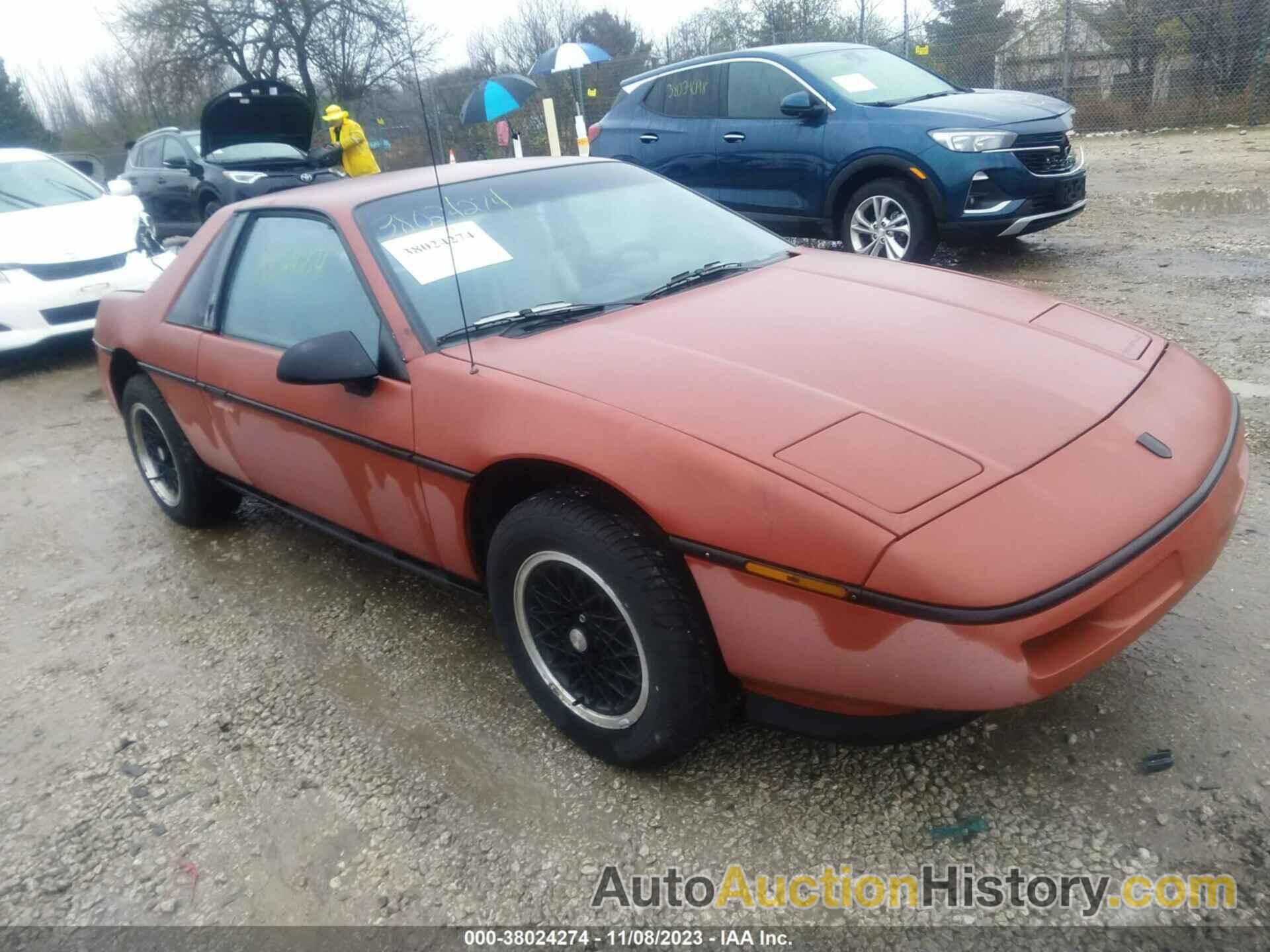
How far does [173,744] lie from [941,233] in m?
5.65

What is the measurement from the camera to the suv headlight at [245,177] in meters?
10.2

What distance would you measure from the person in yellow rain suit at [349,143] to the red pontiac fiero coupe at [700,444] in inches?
229

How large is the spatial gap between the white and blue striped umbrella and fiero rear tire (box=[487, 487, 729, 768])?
31.0 ft

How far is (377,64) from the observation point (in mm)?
4691

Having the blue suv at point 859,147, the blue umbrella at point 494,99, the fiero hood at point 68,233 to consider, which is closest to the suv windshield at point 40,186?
the fiero hood at point 68,233

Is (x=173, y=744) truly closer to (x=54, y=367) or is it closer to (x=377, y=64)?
(x=377, y=64)

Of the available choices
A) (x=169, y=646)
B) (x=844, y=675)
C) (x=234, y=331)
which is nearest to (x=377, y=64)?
(x=234, y=331)

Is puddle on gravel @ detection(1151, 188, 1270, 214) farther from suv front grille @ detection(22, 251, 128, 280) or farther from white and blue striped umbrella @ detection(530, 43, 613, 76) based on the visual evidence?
suv front grille @ detection(22, 251, 128, 280)

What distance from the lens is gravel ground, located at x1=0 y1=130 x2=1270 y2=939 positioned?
207cm

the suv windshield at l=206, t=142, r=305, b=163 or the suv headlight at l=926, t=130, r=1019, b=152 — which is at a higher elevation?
the suv windshield at l=206, t=142, r=305, b=163

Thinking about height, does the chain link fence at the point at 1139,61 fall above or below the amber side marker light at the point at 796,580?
above

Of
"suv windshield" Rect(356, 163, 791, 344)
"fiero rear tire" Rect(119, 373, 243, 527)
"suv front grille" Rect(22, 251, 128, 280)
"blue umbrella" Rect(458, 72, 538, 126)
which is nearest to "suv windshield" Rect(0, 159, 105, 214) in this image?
"suv front grille" Rect(22, 251, 128, 280)

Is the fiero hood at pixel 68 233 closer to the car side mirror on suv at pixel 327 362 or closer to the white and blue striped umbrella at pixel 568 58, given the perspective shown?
the white and blue striped umbrella at pixel 568 58

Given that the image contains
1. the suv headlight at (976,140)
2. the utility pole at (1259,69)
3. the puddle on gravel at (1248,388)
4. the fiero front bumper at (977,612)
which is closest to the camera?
the fiero front bumper at (977,612)
